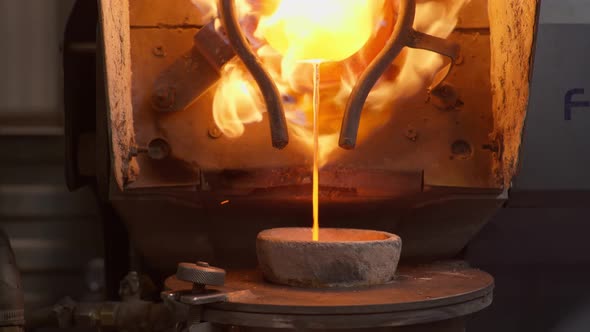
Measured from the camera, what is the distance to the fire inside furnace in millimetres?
1396

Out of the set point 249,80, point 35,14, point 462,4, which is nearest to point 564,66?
point 462,4

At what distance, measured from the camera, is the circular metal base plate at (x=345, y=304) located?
1.00 meters

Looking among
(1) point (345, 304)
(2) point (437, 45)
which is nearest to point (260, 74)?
(2) point (437, 45)

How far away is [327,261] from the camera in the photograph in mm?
1125

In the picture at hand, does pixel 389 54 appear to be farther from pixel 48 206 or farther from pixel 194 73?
pixel 48 206

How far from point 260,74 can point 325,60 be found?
181 mm

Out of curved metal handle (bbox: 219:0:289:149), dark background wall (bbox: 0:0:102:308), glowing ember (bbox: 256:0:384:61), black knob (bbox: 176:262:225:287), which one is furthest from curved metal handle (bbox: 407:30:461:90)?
dark background wall (bbox: 0:0:102:308)

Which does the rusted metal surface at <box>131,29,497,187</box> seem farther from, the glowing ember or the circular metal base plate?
the circular metal base plate

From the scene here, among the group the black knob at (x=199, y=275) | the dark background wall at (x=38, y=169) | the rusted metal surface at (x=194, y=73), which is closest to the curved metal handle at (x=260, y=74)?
the rusted metal surface at (x=194, y=73)

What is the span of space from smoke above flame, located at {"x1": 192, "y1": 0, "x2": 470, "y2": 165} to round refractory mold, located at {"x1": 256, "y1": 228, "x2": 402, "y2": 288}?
309mm

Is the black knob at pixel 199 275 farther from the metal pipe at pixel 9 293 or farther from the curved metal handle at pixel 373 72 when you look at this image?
the metal pipe at pixel 9 293

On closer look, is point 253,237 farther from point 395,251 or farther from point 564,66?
point 564,66

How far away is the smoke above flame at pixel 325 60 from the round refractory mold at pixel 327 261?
0.31 metres

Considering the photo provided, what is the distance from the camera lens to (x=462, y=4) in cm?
143
